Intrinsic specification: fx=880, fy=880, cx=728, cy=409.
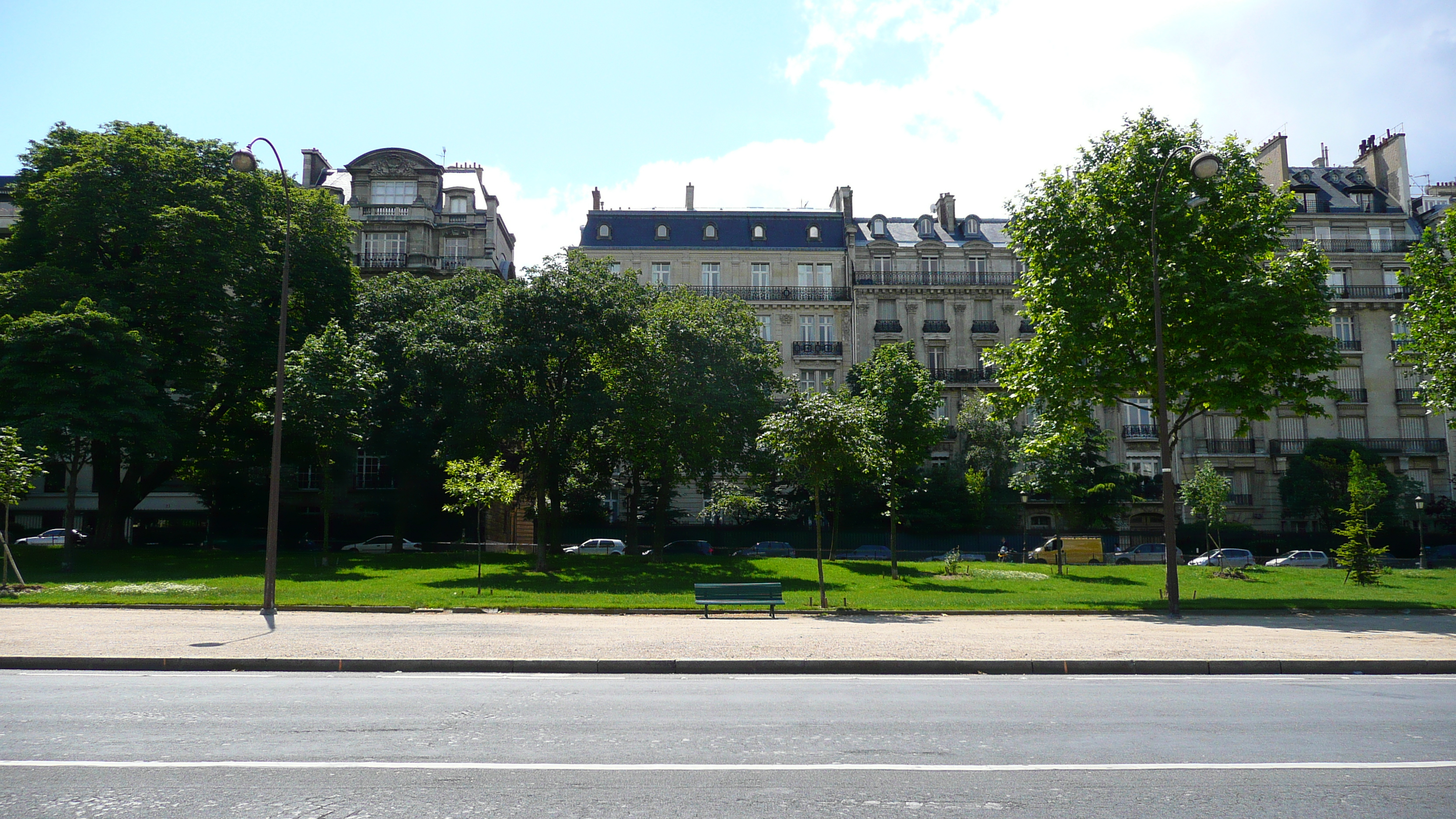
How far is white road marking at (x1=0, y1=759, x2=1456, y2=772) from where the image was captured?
6512 mm

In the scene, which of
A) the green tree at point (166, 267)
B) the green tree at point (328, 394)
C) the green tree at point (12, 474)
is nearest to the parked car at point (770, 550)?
the green tree at point (328, 394)

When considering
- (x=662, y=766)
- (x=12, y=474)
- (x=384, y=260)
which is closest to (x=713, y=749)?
(x=662, y=766)

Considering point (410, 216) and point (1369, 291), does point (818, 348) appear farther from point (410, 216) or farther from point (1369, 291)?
point (1369, 291)

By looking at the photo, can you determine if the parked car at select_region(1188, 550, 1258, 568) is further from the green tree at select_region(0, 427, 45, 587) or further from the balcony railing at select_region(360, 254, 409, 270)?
the balcony railing at select_region(360, 254, 409, 270)

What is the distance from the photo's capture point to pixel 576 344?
3188 cm

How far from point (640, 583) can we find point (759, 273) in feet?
119

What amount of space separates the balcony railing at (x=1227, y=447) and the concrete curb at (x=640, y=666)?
49374mm

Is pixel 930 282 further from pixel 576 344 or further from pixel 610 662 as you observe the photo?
pixel 610 662

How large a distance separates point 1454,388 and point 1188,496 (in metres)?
17.8

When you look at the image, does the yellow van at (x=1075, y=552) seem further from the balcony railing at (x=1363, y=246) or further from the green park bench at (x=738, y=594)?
the balcony railing at (x=1363, y=246)

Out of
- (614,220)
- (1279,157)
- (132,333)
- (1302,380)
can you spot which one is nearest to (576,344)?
(132,333)

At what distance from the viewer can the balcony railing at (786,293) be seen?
5909 centimetres

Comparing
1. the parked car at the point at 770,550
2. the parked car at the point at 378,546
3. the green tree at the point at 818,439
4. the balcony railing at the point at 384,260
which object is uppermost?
the balcony railing at the point at 384,260

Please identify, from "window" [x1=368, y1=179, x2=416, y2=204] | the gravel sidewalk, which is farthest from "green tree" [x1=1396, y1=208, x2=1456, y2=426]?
"window" [x1=368, y1=179, x2=416, y2=204]
